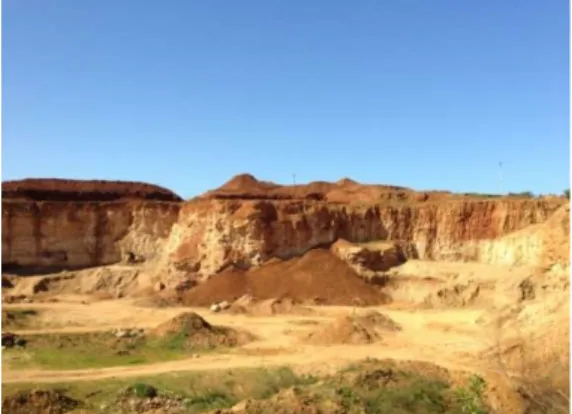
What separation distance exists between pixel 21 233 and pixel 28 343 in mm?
22723

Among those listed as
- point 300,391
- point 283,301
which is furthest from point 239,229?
point 300,391

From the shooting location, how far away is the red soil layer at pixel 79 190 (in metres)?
50.3

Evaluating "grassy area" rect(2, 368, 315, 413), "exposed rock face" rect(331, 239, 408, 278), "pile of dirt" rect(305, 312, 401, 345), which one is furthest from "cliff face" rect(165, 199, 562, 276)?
"grassy area" rect(2, 368, 315, 413)

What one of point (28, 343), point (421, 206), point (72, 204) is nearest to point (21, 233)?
point (72, 204)

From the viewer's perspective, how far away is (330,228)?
1797 inches

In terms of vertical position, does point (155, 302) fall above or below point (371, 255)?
below

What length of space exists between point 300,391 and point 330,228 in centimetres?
2996

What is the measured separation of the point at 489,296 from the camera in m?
34.4

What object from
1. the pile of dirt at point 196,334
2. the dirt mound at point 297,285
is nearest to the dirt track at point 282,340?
the pile of dirt at point 196,334

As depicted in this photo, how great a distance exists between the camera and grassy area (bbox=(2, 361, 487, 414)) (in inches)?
608

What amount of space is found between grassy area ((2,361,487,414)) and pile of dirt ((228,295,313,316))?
52.9 ft

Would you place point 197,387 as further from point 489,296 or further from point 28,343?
point 489,296

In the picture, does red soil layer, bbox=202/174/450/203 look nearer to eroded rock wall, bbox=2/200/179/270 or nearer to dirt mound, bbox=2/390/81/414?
eroded rock wall, bbox=2/200/179/270

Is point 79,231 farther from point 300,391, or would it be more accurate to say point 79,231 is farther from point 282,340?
point 300,391
